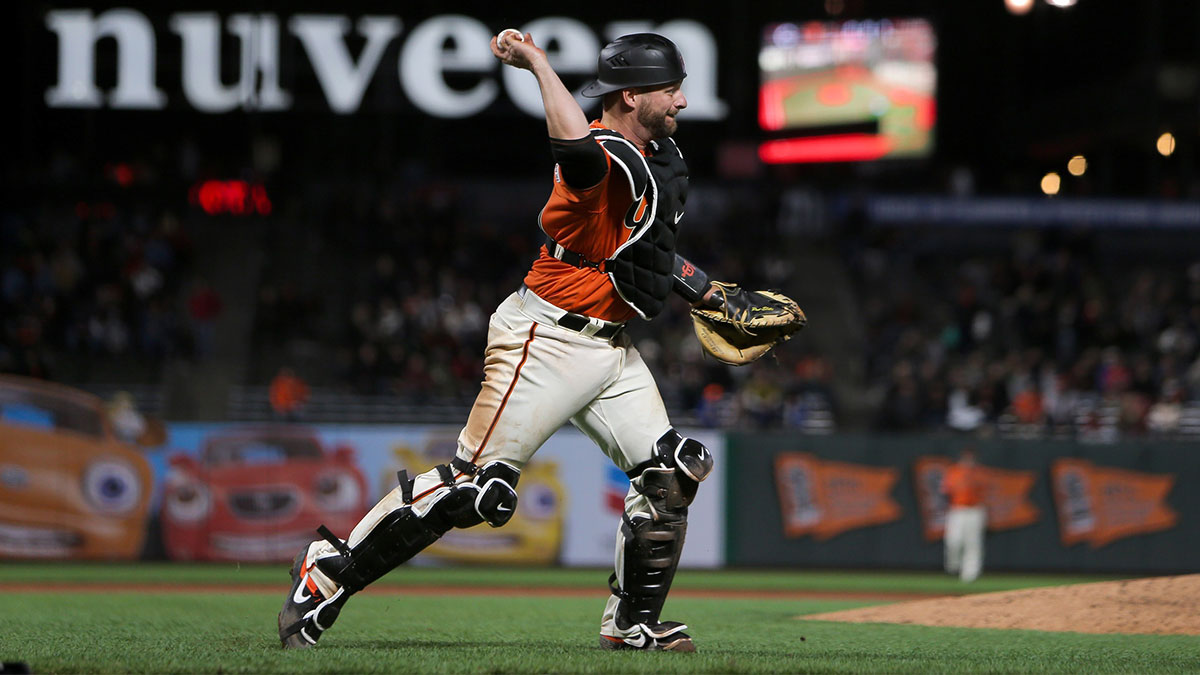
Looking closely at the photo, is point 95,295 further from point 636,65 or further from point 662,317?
point 636,65

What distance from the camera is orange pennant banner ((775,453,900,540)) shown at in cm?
1658

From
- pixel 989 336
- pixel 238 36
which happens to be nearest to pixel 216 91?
pixel 238 36

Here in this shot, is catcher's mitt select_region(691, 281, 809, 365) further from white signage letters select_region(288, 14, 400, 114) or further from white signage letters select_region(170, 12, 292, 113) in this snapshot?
white signage letters select_region(288, 14, 400, 114)

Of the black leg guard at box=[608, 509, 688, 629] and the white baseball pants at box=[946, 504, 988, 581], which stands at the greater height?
the black leg guard at box=[608, 509, 688, 629]

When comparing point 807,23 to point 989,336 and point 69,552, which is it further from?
point 69,552

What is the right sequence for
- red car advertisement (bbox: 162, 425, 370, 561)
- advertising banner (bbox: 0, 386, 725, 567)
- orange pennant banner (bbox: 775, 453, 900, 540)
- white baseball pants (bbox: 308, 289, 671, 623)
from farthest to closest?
orange pennant banner (bbox: 775, 453, 900, 540) → red car advertisement (bbox: 162, 425, 370, 561) → advertising banner (bbox: 0, 386, 725, 567) → white baseball pants (bbox: 308, 289, 671, 623)

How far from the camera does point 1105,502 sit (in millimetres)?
16578

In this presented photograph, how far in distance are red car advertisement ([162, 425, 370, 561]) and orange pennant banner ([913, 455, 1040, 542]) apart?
6.69 m

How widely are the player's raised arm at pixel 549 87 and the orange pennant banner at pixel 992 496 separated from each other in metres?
12.8

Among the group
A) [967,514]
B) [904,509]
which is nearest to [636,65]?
[967,514]

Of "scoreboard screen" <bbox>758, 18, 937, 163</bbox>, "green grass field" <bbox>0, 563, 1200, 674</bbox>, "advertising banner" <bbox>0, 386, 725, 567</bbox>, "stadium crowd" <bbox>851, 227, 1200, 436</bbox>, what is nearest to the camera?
"green grass field" <bbox>0, 563, 1200, 674</bbox>

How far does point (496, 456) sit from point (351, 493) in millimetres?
10876

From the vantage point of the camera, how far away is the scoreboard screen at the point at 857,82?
84.7 ft

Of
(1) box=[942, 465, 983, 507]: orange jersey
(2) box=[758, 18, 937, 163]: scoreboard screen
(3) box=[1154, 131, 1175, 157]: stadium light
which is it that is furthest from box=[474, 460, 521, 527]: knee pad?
(3) box=[1154, 131, 1175, 157]: stadium light
